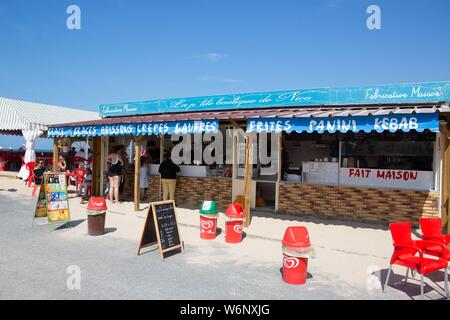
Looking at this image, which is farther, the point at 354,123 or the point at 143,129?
the point at 143,129

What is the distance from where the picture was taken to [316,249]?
6.83 meters

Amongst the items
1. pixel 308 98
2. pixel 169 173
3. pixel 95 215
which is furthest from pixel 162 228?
pixel 308 98

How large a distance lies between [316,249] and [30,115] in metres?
23.1

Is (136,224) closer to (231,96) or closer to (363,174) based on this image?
(363,174)

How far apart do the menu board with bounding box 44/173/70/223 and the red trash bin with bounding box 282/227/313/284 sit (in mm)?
5672

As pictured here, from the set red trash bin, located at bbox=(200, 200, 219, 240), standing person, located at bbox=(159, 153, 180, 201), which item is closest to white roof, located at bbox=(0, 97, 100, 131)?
standing person, located at bbox=(159, 153, 180, 201)

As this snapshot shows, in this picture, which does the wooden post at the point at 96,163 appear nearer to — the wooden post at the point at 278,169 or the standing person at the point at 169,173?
the standing person at the point at 169,173

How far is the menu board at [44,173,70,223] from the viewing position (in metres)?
8.12

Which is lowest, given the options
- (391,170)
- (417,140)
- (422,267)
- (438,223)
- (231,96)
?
(422,267)

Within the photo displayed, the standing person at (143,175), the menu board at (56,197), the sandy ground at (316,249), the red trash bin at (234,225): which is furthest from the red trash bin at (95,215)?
the standing person at (143,175)

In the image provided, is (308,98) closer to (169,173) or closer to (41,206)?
(169,173)
